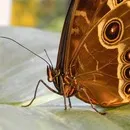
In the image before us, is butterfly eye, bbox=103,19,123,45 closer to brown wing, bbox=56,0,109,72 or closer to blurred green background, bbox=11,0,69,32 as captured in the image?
brown wing, bbox=56,0,109,72

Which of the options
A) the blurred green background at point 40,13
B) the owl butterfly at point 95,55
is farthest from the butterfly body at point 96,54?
the blurred green background at point 40,13

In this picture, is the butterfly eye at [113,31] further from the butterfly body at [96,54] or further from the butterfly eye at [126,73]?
the butterfly eye at [126,73]

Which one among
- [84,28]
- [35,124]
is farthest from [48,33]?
[35,124]

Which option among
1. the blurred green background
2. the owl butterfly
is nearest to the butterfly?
the owl butterfly

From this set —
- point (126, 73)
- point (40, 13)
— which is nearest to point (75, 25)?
point (126, 73)

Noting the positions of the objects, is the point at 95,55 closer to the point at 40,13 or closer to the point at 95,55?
the point at 95,55

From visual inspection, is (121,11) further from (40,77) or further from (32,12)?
(32,12)
